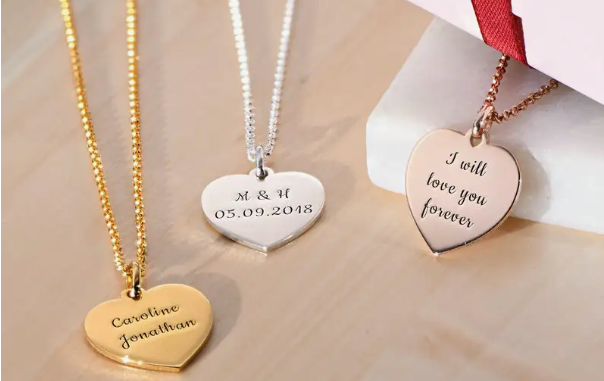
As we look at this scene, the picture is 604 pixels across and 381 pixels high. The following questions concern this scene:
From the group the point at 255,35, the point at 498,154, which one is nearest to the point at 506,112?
the point at 498,154

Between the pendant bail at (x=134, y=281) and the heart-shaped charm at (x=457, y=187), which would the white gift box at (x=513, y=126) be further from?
the pendant bail at (x=134, y=281)

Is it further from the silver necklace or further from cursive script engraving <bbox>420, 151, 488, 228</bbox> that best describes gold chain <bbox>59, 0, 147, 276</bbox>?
cursive script engraving <bbox>420, 151, 488, 228</bbox>

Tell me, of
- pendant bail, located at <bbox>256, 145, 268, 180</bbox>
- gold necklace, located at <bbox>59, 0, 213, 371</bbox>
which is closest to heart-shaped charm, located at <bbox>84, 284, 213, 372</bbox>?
gold necklace, located at <bbox>59, 0, 213, 371</bbox>

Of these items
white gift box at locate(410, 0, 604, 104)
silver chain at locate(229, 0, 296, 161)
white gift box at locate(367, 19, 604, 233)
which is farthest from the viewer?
silver chain at locate(229, 0, 296, 161)

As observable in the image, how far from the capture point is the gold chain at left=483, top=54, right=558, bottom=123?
0.85 metres

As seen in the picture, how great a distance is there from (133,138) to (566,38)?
484mm

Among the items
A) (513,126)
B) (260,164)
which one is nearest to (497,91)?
(513,126)

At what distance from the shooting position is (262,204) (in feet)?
2.91

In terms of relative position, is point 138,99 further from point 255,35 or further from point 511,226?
point 511,226

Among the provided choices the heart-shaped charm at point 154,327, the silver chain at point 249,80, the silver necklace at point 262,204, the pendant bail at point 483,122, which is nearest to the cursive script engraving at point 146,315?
the heart-shaped charm at point 154,327

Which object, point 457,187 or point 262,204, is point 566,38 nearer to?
point 457,187

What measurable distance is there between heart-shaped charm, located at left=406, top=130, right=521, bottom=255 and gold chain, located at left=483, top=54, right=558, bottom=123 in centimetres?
3

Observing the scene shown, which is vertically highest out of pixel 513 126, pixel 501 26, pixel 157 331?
pixel 501 26

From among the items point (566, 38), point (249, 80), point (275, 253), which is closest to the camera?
point (566, 38)
